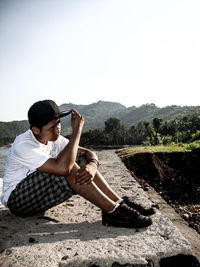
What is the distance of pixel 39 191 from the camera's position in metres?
2.01

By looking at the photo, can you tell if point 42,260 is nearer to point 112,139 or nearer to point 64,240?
point 64,240

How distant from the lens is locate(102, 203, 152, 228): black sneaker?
196 centimetres

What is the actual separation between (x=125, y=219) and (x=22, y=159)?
1.05m

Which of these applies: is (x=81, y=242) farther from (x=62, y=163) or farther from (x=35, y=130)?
(x=35, y=130)

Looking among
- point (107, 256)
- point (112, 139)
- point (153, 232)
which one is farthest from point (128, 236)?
point (112, 139)

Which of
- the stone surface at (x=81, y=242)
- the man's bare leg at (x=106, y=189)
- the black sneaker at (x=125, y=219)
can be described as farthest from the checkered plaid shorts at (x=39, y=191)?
the black sneaker at (x=125, y=219)

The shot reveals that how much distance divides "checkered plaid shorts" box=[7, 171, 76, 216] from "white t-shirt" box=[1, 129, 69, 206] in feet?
0.25

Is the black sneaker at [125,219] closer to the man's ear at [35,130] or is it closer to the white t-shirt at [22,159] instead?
the white t-shirt at [22,159]

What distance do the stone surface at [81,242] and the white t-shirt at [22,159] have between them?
15.0 inches

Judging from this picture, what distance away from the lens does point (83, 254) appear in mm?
1525

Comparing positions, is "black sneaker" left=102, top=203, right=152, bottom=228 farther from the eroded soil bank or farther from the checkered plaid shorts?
the eroded soil bank

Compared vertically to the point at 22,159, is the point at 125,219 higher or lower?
lower

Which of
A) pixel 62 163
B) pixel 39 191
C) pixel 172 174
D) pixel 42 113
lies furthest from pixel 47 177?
pixel 172 174

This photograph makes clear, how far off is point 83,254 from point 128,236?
1.51ft
